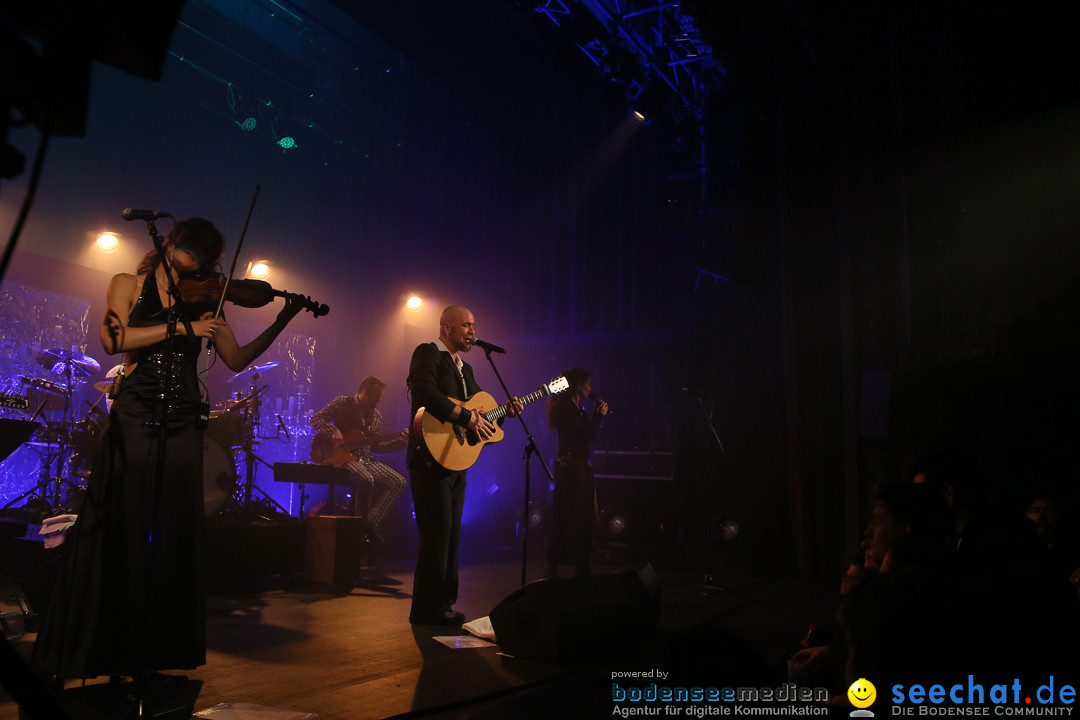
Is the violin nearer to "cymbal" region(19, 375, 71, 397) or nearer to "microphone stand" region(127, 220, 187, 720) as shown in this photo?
"microphone stand" region(127, 220, 187, 720)

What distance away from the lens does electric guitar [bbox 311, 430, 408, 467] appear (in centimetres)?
806

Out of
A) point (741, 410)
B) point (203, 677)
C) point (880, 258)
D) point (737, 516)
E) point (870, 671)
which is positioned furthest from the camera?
point (741, 410)

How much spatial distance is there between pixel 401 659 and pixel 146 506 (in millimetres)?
1500

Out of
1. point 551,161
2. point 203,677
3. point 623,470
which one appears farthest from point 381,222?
point 203,677

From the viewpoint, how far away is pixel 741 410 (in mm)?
8984

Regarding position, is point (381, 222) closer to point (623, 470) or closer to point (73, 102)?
point (623, 470)

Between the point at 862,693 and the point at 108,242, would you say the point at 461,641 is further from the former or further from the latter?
the point at 108,242

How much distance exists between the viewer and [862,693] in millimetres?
2107

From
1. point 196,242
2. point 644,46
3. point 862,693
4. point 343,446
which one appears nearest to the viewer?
point 862,693

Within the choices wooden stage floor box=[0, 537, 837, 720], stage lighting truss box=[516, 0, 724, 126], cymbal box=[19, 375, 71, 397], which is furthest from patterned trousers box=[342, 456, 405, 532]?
stage lighting truss box=[516, 0, 724, 126]

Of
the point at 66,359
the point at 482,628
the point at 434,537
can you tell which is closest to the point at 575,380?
the point at 434,537

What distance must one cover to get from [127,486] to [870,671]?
8.90ft

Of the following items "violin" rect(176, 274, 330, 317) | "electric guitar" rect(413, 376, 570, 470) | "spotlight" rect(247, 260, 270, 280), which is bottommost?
"electric guitar" rect(413, 376, 570, 470)

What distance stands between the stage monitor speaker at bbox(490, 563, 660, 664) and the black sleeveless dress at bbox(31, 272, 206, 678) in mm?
1515
